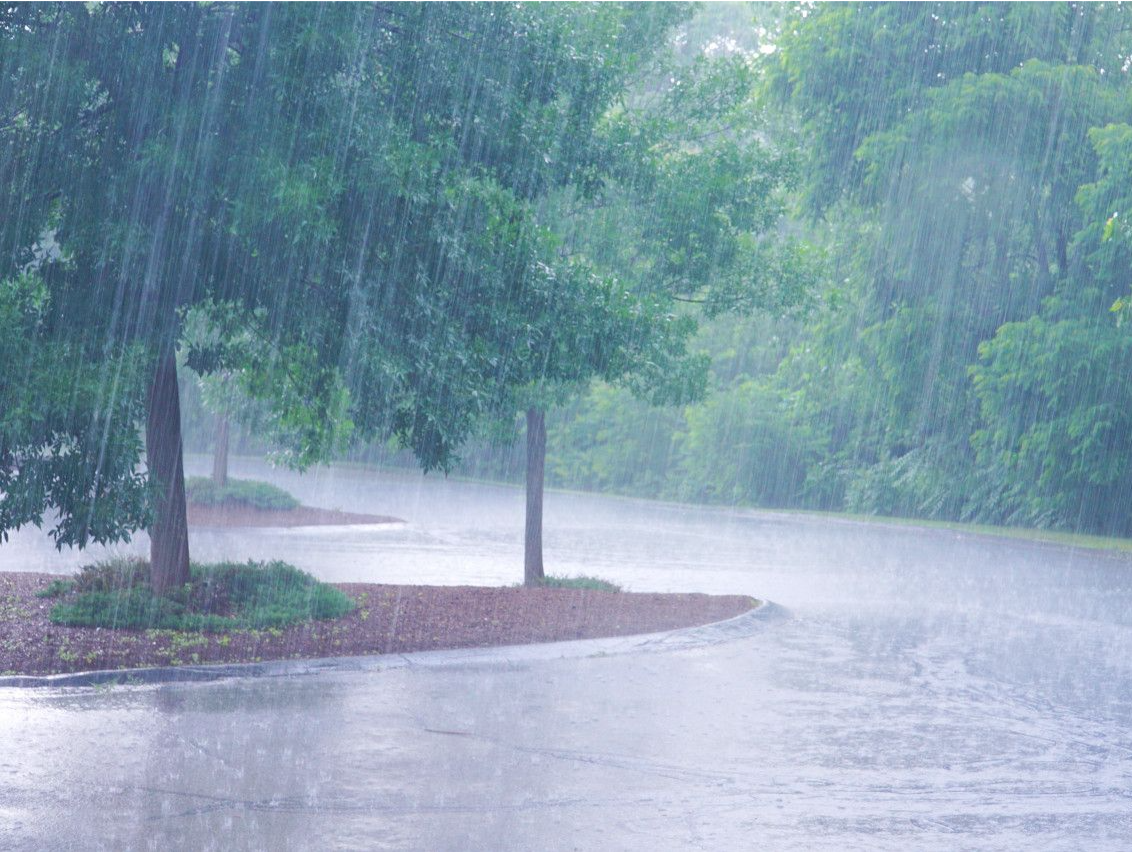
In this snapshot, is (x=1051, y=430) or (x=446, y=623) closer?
(x=446, y=623)

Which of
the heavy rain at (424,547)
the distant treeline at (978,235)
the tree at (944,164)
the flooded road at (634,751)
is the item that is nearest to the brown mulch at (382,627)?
the heavy rain at (424,547)

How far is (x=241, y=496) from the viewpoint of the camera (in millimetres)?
30359

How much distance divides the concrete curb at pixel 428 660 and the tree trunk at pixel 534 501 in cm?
354

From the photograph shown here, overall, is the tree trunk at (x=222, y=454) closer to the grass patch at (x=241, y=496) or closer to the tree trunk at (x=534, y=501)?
the grass patch at (x=241, y=496)

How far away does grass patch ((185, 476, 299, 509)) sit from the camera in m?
30.3

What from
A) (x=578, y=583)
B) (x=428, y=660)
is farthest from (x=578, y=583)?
(x=428, y=660)

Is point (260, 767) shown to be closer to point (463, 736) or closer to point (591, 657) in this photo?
point (463, 736)

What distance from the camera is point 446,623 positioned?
13.4m

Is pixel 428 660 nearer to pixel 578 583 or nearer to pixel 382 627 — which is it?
pixel 382 627

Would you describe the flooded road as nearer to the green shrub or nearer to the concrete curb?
the concrete curb

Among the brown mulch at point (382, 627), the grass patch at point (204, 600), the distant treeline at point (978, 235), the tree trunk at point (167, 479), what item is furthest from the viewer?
the distant treeline at point (978, 235)

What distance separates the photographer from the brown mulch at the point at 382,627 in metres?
10.9

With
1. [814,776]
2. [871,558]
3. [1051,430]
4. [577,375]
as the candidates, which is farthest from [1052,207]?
[814,776]

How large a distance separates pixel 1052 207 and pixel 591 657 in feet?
85.3
